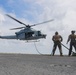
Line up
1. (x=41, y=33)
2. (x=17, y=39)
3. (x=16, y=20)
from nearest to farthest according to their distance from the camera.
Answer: (x=41, y=33), (x=17, y=39), (x=16, y=20)

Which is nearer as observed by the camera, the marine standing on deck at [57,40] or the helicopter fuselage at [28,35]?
the marine standing on deck at [57,40]

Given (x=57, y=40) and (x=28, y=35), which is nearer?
(x=57, y=40)

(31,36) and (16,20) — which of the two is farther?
(16,20)

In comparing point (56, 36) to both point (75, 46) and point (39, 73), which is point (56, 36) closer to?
point (75, 46)

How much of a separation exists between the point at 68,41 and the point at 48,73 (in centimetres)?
1443

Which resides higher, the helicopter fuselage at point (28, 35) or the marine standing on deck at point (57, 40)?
the helicopter fuselage at point (28, 35)

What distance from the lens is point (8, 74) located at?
10.2 m

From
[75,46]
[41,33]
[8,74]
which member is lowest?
[8,74]

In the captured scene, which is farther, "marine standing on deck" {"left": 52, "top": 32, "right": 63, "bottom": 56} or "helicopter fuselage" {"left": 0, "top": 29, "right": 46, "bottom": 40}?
"helicopter fuselage" {"left": 0, "top": 29, "right": 46, "bottom": 40}

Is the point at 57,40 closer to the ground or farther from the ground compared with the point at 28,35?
closer to the ground

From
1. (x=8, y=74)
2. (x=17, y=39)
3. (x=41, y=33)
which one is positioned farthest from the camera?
(x=17, y=39)

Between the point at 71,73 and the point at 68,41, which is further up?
the point at 68,41

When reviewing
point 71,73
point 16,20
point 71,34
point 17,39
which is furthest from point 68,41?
point 16,20

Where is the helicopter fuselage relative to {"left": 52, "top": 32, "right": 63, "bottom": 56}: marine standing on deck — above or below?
above
